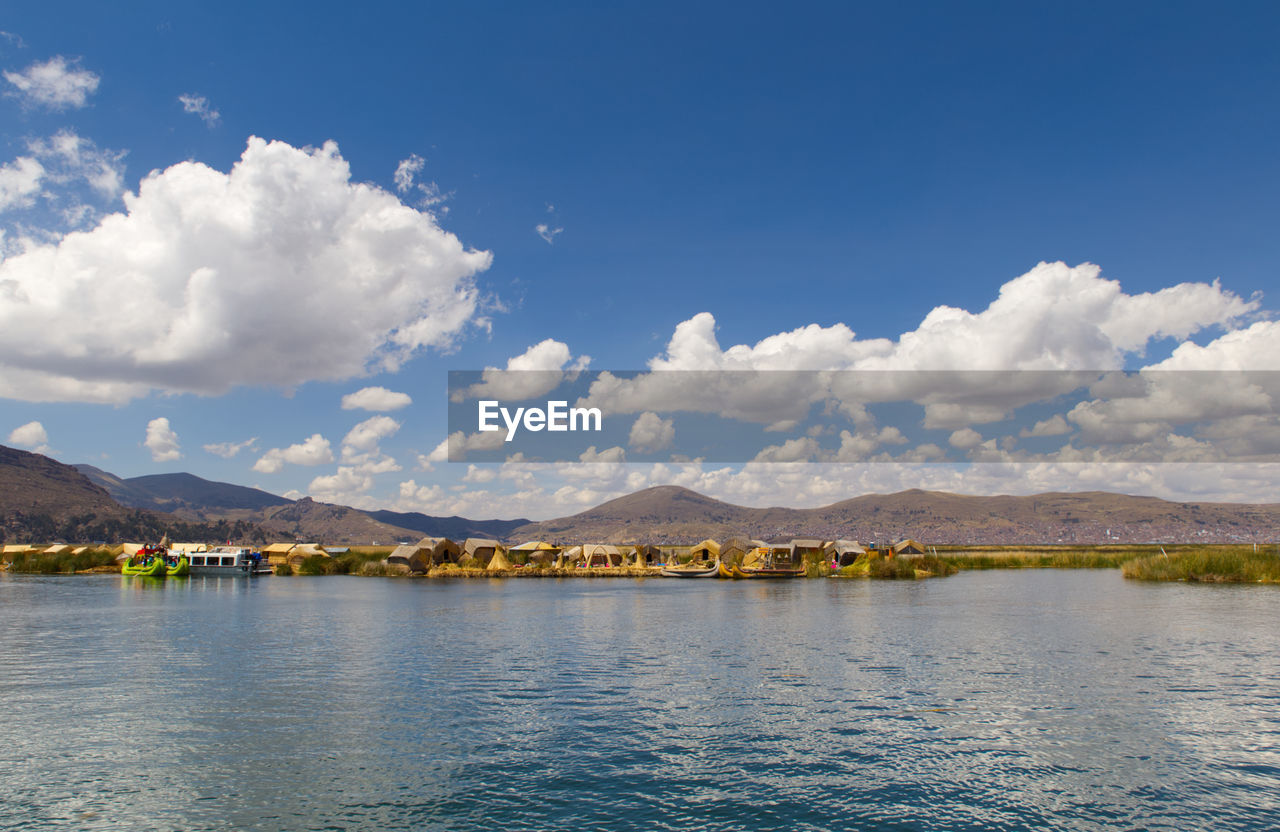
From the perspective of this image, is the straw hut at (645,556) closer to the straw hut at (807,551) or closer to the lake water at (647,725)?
the straw hut at (807,551)

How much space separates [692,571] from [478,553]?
3278cm

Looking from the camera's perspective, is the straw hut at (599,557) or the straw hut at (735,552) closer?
the straw hut at (735,552)

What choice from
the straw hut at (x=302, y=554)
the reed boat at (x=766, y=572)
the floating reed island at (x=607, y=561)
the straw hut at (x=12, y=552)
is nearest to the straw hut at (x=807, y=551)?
the floating reed island at (x=607, y=561)

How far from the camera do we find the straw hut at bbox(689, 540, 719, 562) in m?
112

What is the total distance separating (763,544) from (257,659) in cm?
8358

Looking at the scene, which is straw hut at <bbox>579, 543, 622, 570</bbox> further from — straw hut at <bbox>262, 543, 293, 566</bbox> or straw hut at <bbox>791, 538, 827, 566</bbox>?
straw hut at <bbox>262, 543, 293, 566</bbox>

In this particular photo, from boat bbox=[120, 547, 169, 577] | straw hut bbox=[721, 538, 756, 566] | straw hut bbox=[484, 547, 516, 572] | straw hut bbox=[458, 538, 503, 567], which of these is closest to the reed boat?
straw hut bbox=[721, 538, 756, 566]

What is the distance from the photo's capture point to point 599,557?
367ft

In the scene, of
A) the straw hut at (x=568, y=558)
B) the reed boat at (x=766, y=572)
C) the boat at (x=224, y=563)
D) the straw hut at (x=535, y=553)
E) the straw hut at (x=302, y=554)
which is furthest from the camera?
the straw hut at (x=302, y=554)

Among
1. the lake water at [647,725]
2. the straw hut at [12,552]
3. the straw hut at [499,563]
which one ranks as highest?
the straw hut at [12,552]

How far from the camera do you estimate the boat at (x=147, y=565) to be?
10556 cm

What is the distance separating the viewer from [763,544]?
10900 cm

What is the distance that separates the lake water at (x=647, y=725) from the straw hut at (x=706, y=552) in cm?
6754

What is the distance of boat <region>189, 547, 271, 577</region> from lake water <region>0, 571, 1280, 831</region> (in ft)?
211
